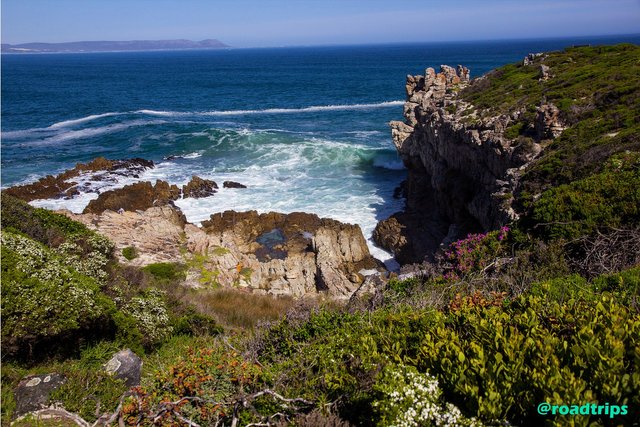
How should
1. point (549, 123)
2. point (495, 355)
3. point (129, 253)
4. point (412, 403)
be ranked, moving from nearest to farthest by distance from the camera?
point (412, 403) → point (495, 355) → point (549, 123) → point (129, 253)

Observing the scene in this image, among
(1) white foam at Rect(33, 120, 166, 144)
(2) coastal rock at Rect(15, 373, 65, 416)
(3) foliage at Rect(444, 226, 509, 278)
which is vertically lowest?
(2) coastal rock at Rect(15, 373, 65, 416)

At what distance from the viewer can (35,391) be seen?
6.91 meters

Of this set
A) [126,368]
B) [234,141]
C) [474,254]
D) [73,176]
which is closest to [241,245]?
[474,254]

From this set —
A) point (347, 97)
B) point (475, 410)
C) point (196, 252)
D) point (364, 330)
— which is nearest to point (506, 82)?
point (196, 252)

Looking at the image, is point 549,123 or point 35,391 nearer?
point 35,391

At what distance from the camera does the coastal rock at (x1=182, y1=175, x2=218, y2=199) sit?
31422 mm

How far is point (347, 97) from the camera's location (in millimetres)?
75188

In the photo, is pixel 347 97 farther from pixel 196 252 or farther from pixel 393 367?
pixel 393 367

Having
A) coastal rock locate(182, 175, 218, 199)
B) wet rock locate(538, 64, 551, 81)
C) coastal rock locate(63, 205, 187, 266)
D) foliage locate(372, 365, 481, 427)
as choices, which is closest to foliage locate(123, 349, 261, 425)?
foliage locate(372, 365, 481, 427)

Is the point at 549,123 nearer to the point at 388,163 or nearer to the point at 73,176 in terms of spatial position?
the point at 388,163

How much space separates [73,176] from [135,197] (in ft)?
28.6

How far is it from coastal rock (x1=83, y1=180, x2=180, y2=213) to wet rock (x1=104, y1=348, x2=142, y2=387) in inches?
847

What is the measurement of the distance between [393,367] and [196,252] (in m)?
17.9

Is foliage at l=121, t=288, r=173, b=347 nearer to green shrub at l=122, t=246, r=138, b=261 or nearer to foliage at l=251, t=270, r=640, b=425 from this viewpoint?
foliage at l=251, t=270, r=640, b=425
